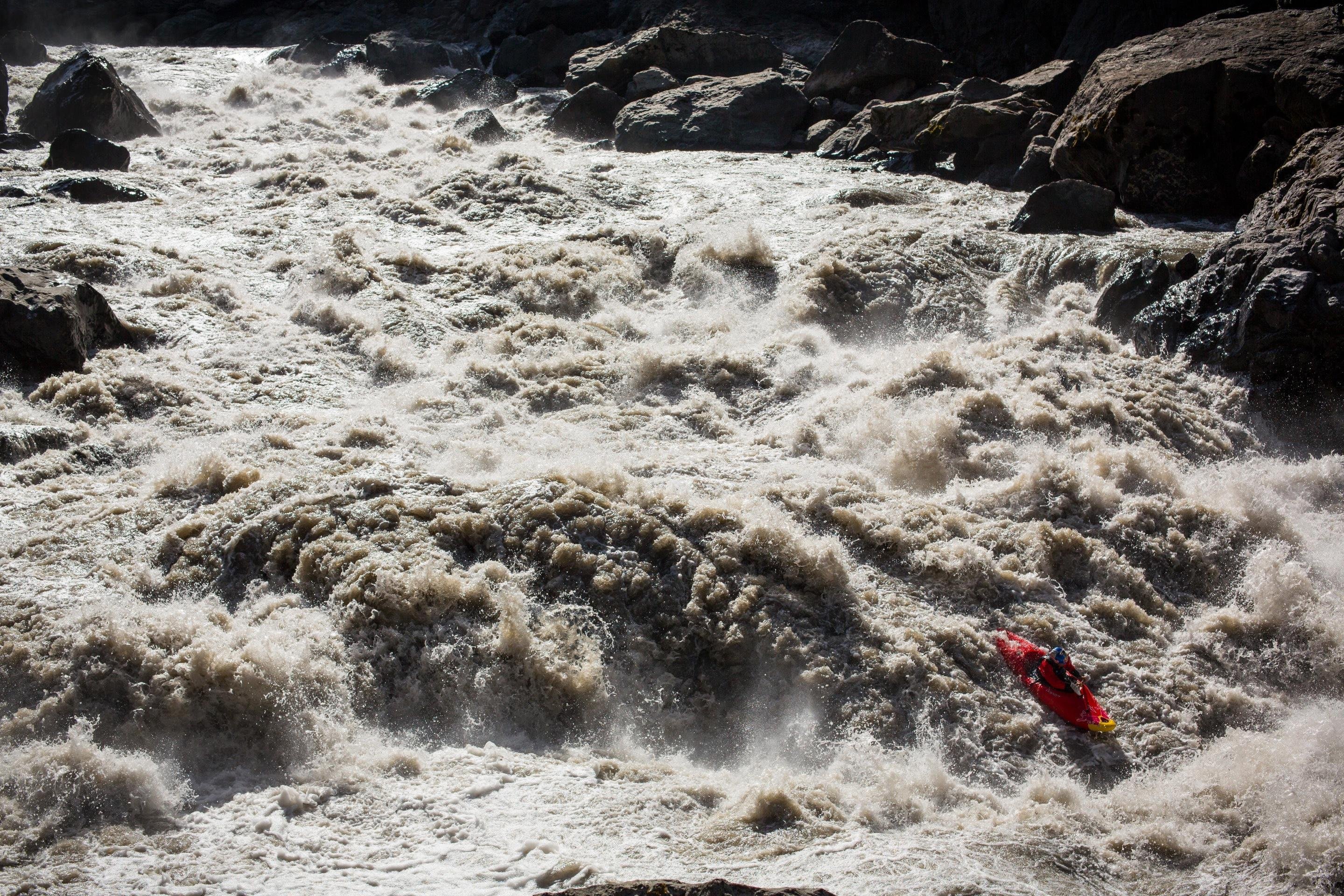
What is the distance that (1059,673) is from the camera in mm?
5684

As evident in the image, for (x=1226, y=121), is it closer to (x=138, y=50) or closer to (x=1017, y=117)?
(x=1017, y=117)

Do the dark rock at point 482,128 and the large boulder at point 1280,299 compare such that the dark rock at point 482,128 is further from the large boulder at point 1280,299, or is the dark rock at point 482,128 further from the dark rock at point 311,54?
the large boulder at point 1280,299

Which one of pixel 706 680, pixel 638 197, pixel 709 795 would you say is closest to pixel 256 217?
pixel 638 197

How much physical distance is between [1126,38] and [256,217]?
43.4ft

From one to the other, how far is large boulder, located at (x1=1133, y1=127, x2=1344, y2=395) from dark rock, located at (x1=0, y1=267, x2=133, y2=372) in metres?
9.33

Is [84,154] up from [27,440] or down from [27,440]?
up

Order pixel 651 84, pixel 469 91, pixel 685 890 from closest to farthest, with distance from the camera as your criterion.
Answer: pixel 685 890 → pixel 651 84 → pixel 469 91

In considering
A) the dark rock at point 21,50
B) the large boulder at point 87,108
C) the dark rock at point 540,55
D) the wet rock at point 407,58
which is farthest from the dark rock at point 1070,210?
the dark rock at point 21,50

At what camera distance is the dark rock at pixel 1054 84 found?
14.7 meters

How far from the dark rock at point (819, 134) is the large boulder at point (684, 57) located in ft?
10.4

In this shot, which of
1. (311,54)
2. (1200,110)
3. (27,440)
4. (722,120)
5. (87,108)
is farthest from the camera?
(311,54)

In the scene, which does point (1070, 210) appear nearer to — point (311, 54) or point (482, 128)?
point (482, 128)

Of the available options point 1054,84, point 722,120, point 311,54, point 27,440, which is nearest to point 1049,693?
point 27,440

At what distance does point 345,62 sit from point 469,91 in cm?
379
